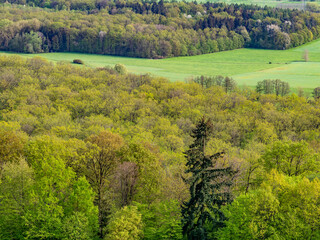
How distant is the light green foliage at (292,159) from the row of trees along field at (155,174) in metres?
0.14

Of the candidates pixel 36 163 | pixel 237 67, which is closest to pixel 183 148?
pixel 36 163

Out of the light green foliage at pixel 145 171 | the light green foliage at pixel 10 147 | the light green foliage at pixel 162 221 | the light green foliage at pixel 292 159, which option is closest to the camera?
the light green foliage at pixel 162 221

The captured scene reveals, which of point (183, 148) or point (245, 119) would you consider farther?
point (245, 119)

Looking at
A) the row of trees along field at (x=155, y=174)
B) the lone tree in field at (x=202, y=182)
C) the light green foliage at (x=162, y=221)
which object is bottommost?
the light green foliage at (x=162, y=221)

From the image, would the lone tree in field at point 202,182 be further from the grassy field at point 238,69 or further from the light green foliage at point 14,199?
the grassy field at point 238,69

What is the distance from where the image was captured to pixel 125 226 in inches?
1961

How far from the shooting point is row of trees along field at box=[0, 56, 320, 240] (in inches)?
1907

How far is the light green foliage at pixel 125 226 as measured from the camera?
163 ft

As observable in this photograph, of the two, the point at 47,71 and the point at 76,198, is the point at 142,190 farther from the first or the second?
the point at 47,71

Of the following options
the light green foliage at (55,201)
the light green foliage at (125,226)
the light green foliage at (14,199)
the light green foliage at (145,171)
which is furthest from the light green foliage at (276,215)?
the light green foliage at (14,199)

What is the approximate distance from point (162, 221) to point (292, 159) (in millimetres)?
22283

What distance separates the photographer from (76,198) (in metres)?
55.8

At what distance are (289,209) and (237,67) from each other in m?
146

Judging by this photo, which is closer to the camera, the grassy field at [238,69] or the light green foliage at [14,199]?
the light green foliage at [14,199]
